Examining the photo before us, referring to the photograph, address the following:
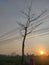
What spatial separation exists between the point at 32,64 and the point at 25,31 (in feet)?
61.9

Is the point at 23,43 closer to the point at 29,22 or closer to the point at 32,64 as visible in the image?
the point at 29,22

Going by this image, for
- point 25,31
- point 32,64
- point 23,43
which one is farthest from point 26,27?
point 32,64

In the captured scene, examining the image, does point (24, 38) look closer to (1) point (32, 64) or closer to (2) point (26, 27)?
(2) point (26, 27)

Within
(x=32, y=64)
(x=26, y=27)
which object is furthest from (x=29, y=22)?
(x=32, y=64)

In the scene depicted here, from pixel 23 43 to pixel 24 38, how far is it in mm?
792

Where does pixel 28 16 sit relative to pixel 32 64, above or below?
above

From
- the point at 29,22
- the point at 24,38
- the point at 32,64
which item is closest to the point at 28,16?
the point at 29,22

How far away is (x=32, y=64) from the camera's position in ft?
37.4

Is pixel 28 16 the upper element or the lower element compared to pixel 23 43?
upper

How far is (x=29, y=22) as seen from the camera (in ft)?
100.0

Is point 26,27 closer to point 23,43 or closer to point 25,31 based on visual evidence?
point 25,31

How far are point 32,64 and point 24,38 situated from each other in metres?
18.1

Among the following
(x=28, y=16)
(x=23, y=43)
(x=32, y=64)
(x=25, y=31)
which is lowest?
(x=32, y=64)

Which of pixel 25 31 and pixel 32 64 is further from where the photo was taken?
pixel 25 31
